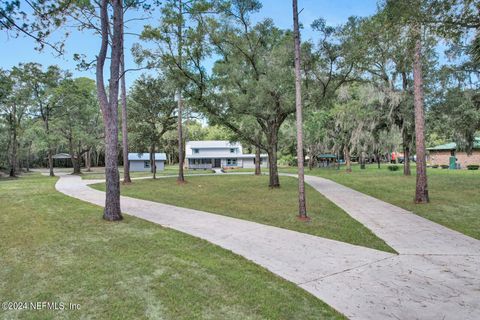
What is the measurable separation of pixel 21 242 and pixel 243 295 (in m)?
4.43

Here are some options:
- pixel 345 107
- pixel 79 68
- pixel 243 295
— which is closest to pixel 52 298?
pixel 243 295

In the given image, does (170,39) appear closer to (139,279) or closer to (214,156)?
(139,279)

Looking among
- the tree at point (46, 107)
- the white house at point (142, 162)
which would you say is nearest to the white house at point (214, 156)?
the white house at point (142, 162)

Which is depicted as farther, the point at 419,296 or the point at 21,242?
the point at 21,242

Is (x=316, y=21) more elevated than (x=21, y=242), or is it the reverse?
(x=316, y=21)

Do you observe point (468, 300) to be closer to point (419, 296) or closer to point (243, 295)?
point (419, 296)

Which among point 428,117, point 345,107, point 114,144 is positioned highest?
point 345,107

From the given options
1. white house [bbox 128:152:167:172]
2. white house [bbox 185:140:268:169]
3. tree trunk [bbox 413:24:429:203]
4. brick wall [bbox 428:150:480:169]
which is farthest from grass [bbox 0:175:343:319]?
white house [bbox 185:140:268:169]

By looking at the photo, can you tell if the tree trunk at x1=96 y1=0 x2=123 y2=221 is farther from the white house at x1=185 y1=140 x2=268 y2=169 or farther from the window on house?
the window on house

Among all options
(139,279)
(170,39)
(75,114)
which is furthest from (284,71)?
(75,114)

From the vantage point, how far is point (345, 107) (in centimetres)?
2144

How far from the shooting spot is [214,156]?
139ft

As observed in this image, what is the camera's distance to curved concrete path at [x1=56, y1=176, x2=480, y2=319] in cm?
311

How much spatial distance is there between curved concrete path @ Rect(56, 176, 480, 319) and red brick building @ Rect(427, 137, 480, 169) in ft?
97.6
